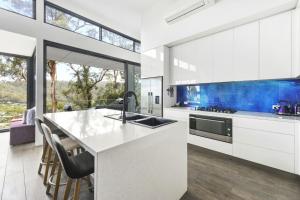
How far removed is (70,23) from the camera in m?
4.15

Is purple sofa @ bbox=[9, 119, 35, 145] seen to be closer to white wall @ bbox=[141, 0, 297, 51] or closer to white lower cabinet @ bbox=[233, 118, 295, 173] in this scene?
white wall @ bbox=[141, 0, 297, 51]

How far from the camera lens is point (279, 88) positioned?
2.64 m

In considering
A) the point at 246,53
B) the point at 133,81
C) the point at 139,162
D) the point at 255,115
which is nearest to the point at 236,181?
the point at 255,115

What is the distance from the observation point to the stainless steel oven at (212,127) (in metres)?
2.73

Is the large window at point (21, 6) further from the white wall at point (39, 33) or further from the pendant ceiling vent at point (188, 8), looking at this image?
the pendant ceiling vent at point (188, 8)

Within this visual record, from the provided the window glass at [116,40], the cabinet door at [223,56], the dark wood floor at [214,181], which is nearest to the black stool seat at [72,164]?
the dark wood floor at [214,181]

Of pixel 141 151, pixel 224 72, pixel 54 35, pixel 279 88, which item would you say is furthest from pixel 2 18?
pixel 279 88

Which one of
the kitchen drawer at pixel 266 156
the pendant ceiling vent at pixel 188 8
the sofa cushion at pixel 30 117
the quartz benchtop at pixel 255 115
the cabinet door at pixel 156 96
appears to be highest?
the pendant ceiling vent at pixel 188 8

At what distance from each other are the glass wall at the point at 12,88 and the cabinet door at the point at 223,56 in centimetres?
556

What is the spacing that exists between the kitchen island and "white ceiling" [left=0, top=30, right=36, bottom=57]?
11.4 ft

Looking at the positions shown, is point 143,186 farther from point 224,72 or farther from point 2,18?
point 2,18

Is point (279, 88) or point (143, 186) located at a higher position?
point (279, 88)

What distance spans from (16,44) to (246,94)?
566cm

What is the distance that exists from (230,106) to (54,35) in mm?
4636
